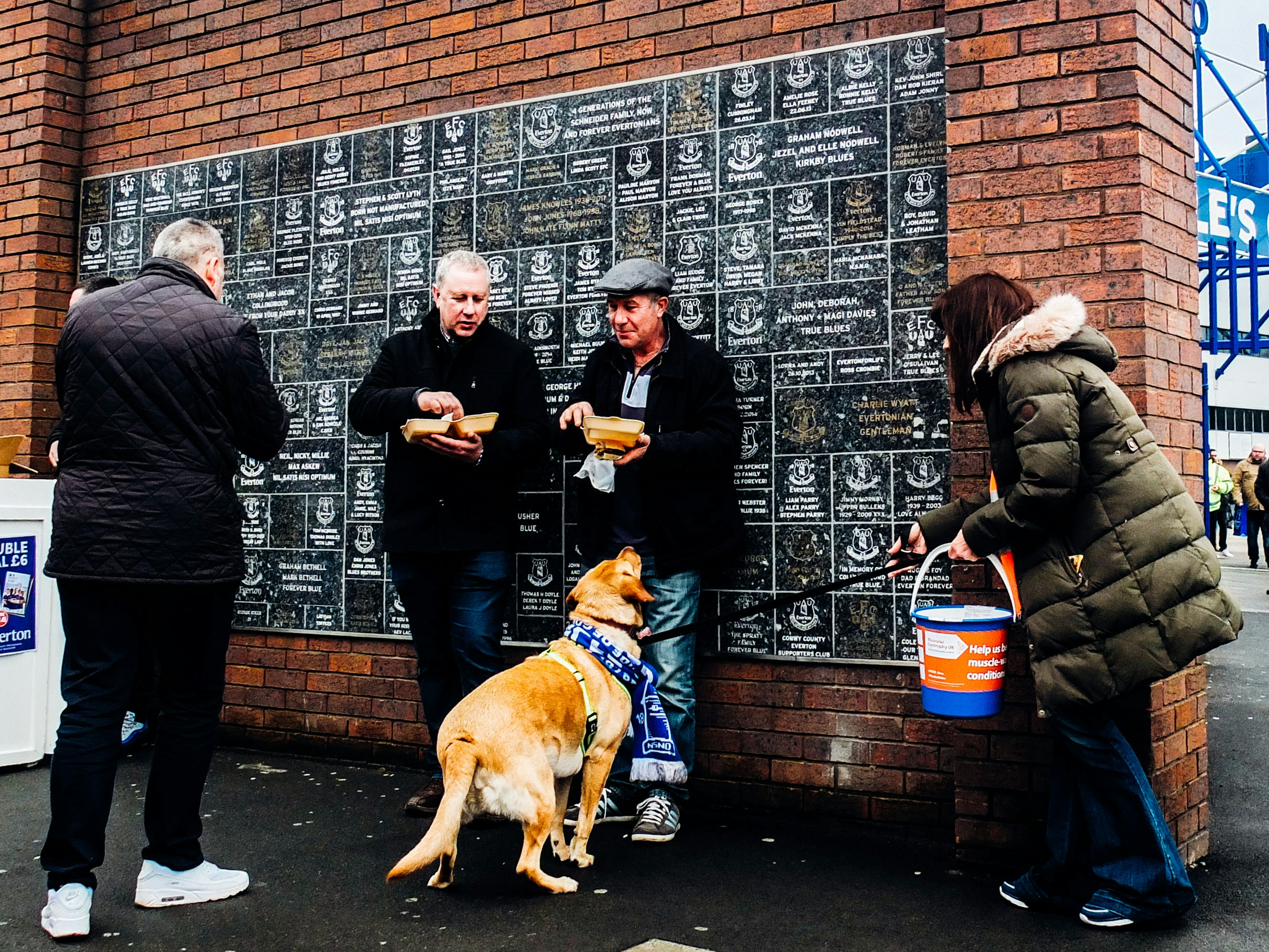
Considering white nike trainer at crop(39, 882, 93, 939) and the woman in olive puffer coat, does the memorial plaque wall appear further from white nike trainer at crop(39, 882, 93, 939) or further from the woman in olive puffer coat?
white nike trainer at crop(39, 882, 93, 939)

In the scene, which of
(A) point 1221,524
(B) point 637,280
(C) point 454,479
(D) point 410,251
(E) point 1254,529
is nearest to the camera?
(B) point 637,280

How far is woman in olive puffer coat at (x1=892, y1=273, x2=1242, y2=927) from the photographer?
3.30 metres

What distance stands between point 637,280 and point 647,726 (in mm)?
1838

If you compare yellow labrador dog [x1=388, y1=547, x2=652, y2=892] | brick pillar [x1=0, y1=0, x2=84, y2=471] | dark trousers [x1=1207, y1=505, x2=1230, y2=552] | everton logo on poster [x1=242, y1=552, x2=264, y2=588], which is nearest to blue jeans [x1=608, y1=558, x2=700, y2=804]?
yellow labrador dog [x1=388, y1=547, x2=652, y2=892]

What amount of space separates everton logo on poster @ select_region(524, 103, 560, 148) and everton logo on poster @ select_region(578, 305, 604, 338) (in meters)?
0.87

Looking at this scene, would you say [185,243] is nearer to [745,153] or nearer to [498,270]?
[498,270]

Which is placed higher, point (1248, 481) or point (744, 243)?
point (744, 243)

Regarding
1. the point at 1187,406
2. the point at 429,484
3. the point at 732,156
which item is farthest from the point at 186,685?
the point at 1187,406

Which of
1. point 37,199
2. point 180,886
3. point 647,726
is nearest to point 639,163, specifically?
point 647,726

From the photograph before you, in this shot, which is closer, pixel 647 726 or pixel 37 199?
pixel 647 726

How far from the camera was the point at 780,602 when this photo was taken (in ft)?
13.7

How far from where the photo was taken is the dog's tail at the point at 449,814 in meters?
3.33

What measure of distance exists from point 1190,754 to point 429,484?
323 cm

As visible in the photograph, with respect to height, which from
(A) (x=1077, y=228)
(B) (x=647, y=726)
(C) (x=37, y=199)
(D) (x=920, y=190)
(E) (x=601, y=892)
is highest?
(C) (x=37, y=199)
